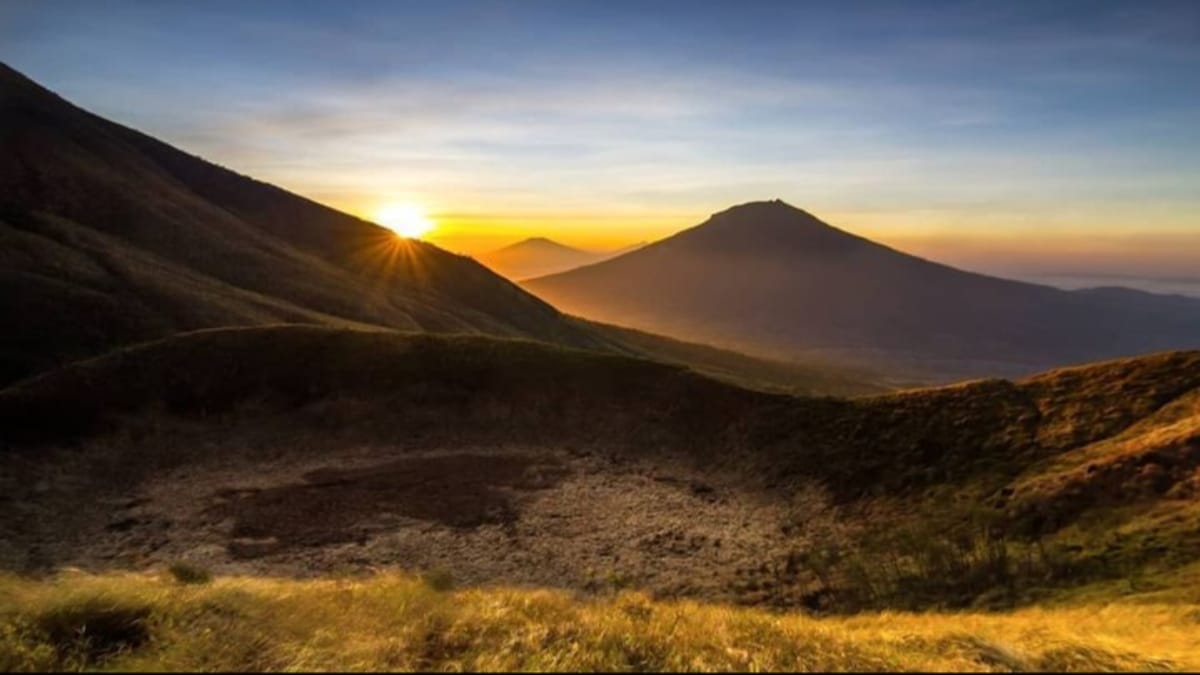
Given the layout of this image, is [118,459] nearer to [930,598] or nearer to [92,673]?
[92,673]

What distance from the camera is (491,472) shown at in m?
30.7

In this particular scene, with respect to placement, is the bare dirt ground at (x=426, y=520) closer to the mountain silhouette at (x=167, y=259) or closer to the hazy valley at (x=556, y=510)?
the hazy valley at (x=556, y=510)

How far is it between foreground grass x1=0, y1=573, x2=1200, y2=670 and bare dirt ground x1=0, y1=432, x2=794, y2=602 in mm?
10228

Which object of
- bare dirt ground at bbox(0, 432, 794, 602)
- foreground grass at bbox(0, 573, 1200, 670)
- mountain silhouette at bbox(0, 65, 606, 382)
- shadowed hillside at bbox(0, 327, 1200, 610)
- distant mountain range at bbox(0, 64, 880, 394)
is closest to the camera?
foreground grass at bbox(0, 573, 1200, 670)

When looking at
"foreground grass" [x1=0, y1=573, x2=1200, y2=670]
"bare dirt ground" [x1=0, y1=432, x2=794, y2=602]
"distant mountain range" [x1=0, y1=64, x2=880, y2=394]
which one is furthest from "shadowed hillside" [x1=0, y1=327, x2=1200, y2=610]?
"distant mountain range" [x1=0, y1=64, x2=880, y2=394]

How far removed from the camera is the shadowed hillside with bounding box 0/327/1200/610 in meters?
20.2

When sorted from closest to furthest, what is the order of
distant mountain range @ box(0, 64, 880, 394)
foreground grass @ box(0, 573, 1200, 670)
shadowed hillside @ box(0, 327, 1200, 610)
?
foreground grass @ box(0, 573, 1200, 670) < shadowed hillside @ box(0, 327, 1200, 610) < distant mountain range @ box(0, 64, 880, 394)

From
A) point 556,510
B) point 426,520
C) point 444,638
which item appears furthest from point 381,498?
point 444,638

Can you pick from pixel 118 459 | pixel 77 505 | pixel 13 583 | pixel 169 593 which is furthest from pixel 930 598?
pixel 118 459

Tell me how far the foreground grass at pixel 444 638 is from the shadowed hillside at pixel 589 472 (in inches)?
328

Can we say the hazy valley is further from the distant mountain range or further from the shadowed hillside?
the distant mountain range

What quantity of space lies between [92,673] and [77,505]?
78.0ft

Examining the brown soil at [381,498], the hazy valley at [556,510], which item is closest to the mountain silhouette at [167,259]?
the hazy valley at [556,510]

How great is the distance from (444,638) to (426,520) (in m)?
17.6
